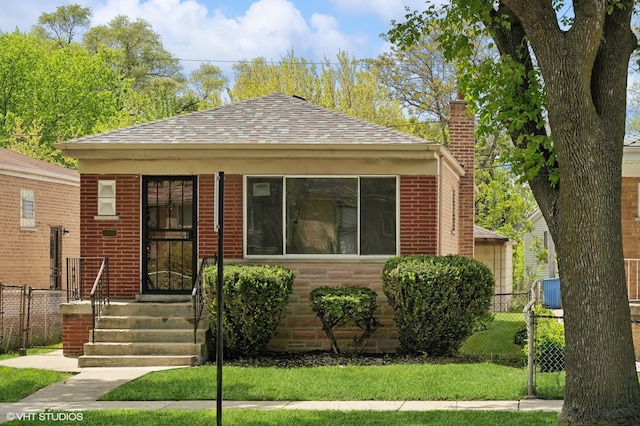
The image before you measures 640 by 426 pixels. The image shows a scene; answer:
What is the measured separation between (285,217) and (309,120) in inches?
95.8

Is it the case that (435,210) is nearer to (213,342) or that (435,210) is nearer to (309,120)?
(309,120)

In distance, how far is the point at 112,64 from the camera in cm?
5572

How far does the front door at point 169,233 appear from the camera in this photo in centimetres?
1842

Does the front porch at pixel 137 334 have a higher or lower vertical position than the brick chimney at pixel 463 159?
lower

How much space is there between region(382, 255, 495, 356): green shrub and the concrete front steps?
3.33m

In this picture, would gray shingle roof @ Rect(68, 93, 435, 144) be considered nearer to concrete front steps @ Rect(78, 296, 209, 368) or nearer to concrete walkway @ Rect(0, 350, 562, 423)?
concrete front steps @ Rect(78, 296, 209, 368)

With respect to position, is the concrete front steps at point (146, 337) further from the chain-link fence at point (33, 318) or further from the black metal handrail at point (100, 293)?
the chain-link fence at point (33, 318)

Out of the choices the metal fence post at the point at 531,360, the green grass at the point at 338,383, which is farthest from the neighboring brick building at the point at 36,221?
the metal fence post at the point at 531,360

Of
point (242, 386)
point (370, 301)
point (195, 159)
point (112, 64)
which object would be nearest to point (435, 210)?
point (370, 301)

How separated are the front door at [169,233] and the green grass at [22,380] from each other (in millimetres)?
3386

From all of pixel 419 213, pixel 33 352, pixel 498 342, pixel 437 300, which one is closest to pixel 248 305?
pixel 437 300

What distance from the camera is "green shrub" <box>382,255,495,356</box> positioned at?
16109mm

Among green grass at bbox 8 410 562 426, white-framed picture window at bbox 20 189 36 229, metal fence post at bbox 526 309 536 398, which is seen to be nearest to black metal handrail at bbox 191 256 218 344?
green grass at bbox 8 410 562 426

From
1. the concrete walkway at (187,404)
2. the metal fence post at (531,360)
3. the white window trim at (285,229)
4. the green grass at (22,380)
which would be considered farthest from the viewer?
Result: the white window trim at (285,229)
